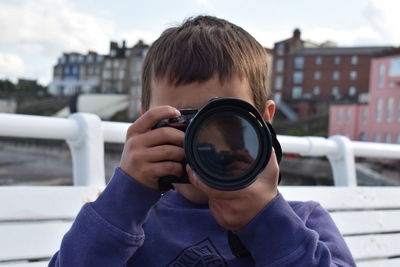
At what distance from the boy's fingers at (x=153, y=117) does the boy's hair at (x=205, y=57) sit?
4.8 inches

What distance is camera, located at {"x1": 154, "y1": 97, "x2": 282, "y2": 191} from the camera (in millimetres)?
851

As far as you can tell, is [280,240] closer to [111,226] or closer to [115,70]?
[111,226]

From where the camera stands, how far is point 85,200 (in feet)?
4.88

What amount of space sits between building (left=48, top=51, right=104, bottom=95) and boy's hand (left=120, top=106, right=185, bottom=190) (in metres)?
60.8

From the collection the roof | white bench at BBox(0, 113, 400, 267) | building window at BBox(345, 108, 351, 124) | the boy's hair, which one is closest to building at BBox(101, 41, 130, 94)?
the roof

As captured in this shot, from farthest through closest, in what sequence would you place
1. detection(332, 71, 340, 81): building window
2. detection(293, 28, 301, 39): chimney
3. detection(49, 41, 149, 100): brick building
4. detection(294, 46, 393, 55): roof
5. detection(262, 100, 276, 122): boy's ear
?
detection(49, 41, 149, 100): brick building → detection(293, 28, 301, 39): chimney → detection(332, 71, 340, 81): building window → detection(294, 46, 393, 55): roof → detection(262, 100, 276, 122): boy's ear

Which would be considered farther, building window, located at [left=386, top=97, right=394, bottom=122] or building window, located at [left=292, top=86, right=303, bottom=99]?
building window, located at [left=292, top=86, right=303, bottom=99]

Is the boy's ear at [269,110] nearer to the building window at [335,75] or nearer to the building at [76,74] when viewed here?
the building window at [335,75]

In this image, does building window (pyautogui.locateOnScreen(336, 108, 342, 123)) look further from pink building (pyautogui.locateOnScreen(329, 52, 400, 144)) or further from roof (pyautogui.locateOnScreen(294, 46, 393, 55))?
roof (pyautogui.locateOnScreen(294, 46, 393, 55))

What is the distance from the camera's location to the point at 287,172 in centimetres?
2402

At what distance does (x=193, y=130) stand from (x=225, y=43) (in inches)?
13.3

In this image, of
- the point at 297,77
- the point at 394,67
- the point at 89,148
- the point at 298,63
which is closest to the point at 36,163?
the point at 394,67

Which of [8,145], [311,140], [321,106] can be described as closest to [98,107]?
[8,145]

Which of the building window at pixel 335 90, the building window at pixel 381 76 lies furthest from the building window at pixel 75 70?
the building window at pixel 381 76
